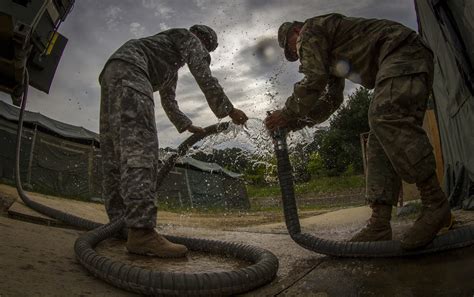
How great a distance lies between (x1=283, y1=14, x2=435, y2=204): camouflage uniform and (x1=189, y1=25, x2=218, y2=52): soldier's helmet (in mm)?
970

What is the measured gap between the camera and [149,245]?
89.2 inches

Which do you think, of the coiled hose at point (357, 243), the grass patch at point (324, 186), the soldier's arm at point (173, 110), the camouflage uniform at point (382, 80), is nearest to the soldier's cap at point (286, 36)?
the camouflage uniform at point (382, 80)

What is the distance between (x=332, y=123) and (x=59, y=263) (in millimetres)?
26298

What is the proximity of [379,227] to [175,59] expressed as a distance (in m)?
2.02

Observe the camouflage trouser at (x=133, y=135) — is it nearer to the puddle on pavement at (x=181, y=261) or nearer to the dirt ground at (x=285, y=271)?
the puddle on pavement at (x=181, y=261)

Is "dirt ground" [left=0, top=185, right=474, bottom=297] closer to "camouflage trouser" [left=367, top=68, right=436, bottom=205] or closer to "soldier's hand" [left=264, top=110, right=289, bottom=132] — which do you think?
"camouflage trouser" [left=367, top=68, right=436, bottom=205]

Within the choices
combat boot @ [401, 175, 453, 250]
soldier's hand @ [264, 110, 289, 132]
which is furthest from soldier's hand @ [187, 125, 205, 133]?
combat boot @ [401, 175, 453, 250]

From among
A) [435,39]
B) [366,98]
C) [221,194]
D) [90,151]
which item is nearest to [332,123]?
[366,98]

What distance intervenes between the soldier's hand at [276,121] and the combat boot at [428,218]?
108 centimetres

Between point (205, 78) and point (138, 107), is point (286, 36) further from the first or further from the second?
point (138, 107)

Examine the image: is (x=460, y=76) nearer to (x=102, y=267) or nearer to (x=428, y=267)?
(x=428, y=267)

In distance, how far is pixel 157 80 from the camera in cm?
285

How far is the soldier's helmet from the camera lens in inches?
125

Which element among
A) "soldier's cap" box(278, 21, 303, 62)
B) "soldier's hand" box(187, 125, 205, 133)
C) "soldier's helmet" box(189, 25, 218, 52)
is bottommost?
"soldier's hand" box(187, 125, 205, 133)
